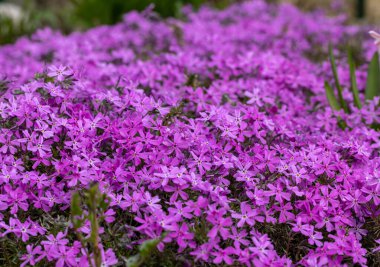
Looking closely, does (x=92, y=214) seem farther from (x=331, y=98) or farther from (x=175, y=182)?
(x=331, y=98)

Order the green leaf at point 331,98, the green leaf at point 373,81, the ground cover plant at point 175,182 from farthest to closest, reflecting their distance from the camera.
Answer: the green leaf at point 373,81, the green leaf at point 331,98, the ground cover plant at point 175,182

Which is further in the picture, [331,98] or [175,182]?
[331,98]

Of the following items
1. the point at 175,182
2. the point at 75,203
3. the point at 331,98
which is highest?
the point at 75,203

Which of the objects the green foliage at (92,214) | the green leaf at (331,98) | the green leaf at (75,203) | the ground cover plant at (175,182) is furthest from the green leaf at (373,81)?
the green leaf at (75,203)

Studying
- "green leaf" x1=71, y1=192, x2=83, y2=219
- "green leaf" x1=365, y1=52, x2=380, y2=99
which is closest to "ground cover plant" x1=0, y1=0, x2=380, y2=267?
"green leaf" x1=71, y1=192, x2=83, y2=219

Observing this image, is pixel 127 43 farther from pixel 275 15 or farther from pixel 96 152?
pixel 96 152

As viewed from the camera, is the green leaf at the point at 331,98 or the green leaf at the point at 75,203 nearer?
the green leaf at the point at 75,203

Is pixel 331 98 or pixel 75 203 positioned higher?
pixel 75 203

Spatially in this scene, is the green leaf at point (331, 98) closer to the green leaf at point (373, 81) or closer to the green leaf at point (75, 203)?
the green leaf at point (373, 81)

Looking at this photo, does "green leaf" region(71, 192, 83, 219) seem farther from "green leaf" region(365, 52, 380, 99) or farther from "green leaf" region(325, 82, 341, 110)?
"green leaf" region(365, 52, 380, 99)

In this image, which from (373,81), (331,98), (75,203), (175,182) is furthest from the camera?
(373,81)

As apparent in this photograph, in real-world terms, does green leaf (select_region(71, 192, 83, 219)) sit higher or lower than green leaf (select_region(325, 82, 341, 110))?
higher

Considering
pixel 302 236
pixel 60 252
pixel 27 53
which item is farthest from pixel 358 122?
pixel 27 53

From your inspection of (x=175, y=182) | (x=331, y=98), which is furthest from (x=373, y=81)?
(x=175, y=182)
